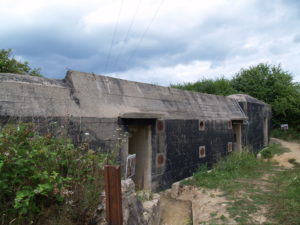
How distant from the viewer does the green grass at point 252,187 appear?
13.9ft

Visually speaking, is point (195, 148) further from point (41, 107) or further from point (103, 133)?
point (41, 107)

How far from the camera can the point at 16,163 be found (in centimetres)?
187

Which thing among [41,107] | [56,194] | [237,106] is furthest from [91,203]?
[237,106]

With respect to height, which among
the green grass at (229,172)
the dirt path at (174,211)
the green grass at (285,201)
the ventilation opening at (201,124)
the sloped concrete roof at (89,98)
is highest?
the sloped concrete roof at (89,98)

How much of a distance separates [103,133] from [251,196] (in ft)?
11.2

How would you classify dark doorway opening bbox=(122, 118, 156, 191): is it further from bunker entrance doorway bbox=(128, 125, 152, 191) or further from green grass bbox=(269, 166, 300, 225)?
green grass bbox=(269, 166, 300, 225)

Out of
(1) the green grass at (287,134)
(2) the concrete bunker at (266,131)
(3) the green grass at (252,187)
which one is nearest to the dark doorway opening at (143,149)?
(3) the green grass at (252,187)

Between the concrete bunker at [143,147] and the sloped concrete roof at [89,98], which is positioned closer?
the sloped concrete roof at [89,98]

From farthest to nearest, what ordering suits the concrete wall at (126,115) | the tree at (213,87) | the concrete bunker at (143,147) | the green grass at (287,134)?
the tree at (213,87)
the green grass at (287,134)
the concrete bunker at (143,147)
the concrete wall at (126,115)

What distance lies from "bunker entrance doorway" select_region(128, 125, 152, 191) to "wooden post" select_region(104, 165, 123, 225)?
12.3 feet

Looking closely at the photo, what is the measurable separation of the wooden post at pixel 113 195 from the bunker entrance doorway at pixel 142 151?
3.75 meters

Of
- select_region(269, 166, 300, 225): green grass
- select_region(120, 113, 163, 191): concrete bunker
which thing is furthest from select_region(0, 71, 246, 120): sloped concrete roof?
select_region(269, 166, 300, 225): green grass

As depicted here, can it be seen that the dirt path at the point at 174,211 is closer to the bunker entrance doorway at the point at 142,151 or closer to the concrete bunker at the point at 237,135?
the bunker entrance doorway at the point at 142,151

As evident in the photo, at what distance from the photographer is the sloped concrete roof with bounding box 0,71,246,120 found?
11.9 ft
